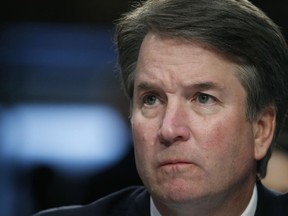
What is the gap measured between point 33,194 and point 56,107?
1.32 m

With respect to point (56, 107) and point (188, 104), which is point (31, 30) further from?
point (188, 104)

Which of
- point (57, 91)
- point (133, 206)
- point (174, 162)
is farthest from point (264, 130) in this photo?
point (57, 91)

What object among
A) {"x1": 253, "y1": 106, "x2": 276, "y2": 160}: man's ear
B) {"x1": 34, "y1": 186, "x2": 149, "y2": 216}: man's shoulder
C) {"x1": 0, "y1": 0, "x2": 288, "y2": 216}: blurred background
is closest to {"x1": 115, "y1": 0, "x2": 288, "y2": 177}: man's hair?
{"x1": 253, "y1": 106, "x2": 276, "y2": 160}: man's ear

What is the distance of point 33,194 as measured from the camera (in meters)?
4.19

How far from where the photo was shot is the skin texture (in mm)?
2113

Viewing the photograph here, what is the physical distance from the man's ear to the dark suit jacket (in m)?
0.16

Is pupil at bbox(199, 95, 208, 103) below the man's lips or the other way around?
the other way around

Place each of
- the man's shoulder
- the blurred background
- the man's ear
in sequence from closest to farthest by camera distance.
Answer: the man's ear
the man's shoulder
the blurred background

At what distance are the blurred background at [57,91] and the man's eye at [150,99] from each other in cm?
257

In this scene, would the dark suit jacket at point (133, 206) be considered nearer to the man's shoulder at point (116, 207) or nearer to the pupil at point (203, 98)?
the man's shoulder at point (116, 207)

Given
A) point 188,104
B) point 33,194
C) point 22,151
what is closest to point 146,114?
point 188,104

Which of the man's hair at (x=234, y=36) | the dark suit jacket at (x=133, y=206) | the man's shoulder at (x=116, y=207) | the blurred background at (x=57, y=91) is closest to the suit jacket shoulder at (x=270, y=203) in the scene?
the dark suit jacket at (x=133, y=206)

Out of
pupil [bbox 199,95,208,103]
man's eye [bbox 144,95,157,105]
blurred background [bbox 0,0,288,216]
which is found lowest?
blurred background [bbox 0,0,288,216]

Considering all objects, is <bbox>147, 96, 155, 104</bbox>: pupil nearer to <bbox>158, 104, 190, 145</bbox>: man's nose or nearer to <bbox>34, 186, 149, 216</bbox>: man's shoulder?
<bbox>158, 104, 190, 145</bbox>: man's nose
